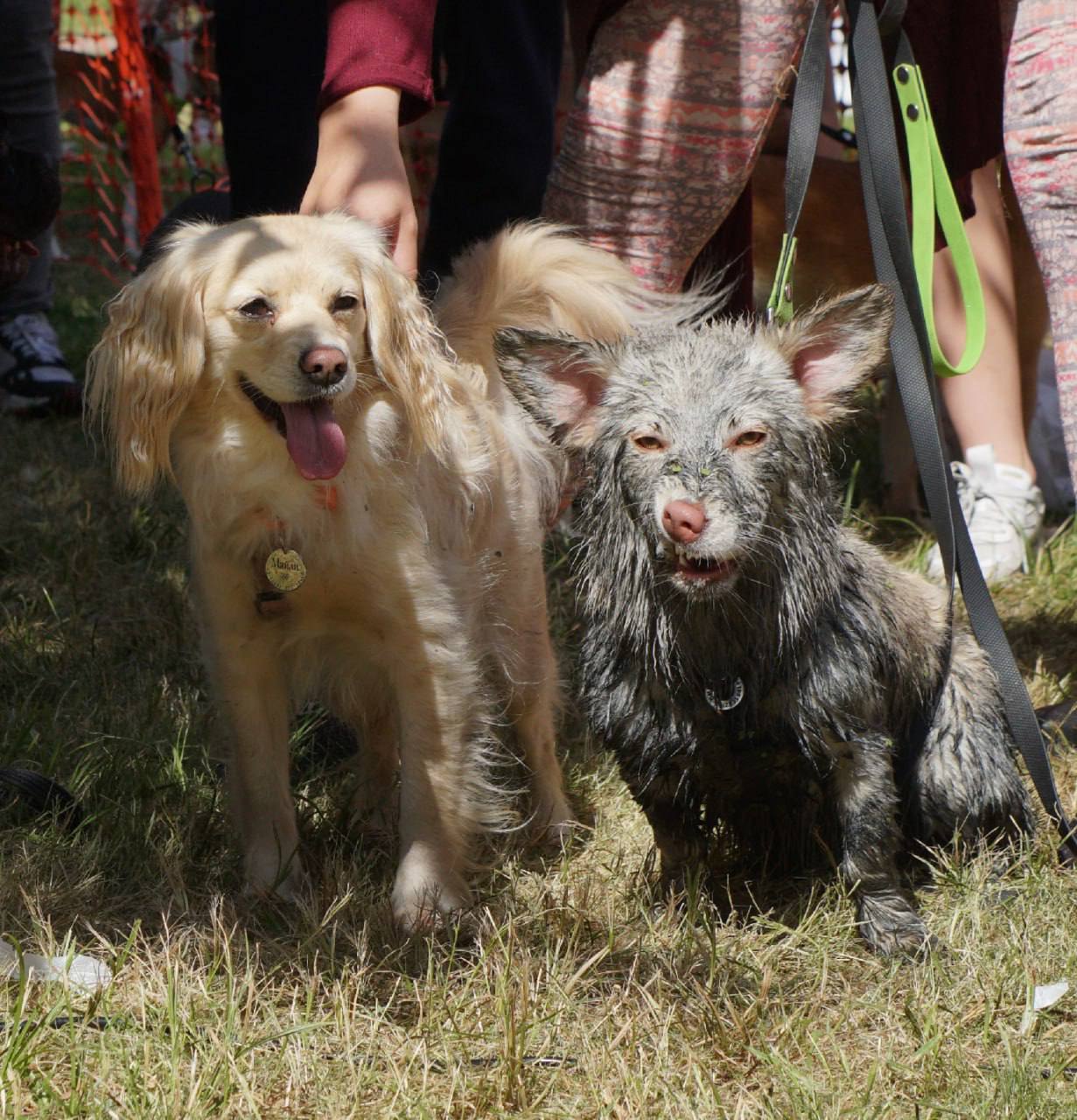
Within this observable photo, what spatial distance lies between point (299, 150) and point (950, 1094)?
2.48 meters

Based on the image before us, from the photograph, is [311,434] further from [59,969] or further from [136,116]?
[136,116]

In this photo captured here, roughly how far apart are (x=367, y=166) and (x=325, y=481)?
548mm

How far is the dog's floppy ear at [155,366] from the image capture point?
232cm

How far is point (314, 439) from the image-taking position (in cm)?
229

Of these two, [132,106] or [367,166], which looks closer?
[367,166]

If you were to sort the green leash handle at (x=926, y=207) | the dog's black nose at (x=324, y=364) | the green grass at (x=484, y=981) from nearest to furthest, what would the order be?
the green grass at (x=484, y=981)
the dog's black nose at (x=324, y=364)
the green leash handle at (x=926, y=207)

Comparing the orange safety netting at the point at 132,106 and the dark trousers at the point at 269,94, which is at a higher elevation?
the dark trousers at the point at 269,94

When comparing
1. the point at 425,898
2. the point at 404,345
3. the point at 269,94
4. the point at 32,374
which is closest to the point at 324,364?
the point at 404,345

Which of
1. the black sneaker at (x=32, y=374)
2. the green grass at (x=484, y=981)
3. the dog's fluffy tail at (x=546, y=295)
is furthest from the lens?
the black sneaker at (x=32, y=374)

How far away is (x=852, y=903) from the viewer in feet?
7.81

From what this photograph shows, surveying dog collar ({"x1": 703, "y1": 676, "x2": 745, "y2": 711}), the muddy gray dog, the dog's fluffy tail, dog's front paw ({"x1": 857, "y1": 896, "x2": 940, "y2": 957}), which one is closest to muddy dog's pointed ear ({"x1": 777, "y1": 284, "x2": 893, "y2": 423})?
the muddy gray dog

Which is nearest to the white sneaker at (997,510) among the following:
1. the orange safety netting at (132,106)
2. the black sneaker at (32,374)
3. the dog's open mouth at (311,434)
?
the dog's open mouth at (311,434)

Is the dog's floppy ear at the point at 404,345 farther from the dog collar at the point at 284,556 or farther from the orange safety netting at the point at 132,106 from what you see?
the orange safety netting at the point at 132,106

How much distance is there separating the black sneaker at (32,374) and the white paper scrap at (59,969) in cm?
393
